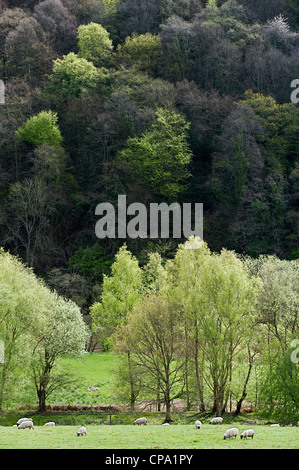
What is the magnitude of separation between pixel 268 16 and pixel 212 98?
27952mm

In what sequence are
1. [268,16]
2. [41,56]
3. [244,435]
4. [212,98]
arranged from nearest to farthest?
[244,435]
[212,98]
[41,56]
[268,16]

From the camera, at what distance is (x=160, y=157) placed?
75438 mm

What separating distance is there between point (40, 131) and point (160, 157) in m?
15.6

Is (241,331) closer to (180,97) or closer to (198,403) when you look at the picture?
(198,403)

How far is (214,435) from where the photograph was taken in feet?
85.0

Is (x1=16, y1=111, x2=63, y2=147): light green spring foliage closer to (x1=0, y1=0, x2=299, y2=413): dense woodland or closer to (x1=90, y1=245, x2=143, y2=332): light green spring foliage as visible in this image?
(x1=0, y1=0, x2=299, y2=413): dense woodland

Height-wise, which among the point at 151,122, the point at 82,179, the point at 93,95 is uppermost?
the point at 93,95

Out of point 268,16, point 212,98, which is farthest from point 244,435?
point 268,16

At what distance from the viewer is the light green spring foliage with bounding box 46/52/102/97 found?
283 ft

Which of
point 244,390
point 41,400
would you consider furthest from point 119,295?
point 244,390

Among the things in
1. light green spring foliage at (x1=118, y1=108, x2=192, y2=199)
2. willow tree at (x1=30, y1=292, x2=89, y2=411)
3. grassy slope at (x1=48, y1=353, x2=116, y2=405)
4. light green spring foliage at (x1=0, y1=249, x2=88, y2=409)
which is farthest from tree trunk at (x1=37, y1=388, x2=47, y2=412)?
light green spring foliage at (x1=118, y1=108, x2=192, y2=199)

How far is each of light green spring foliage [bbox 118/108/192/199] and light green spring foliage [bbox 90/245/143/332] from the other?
2557 centimetres

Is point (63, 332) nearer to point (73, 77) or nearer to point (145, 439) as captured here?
point (145, 439)

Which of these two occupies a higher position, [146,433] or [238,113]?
[238,113]
